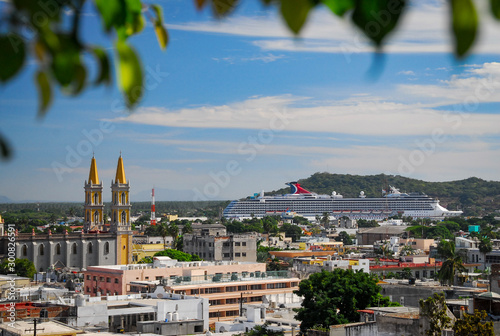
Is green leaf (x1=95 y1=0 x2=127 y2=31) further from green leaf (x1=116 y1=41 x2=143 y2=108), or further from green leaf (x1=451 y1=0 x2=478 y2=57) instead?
green leaf (x1=451 y1=0 x2=478 y2=57)

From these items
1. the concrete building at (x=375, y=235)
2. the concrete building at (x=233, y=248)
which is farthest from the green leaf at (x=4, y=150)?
the concrete building at (x=375, y=235)

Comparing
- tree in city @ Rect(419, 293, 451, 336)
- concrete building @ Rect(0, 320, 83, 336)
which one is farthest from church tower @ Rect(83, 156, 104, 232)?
tree in city @ Rect(419, 293, 451, 336)

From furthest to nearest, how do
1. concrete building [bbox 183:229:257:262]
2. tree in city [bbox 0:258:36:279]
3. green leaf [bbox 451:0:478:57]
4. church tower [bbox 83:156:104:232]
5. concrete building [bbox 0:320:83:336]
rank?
1. church tower [bbox 83:156:104:232]
2. concrete building [bbox 183:229:257:262]
3. tree in city [bbox 0:258:36:279]
4. concrete building [bbox 0:320:83:336]
5. green leaf [bbox 451:0:478:57]

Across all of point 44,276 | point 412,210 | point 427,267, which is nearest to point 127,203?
point 44,276

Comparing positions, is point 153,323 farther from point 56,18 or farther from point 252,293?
point 56,18

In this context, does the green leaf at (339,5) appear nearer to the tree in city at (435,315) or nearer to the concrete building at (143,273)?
the tree in city at (435,315)
